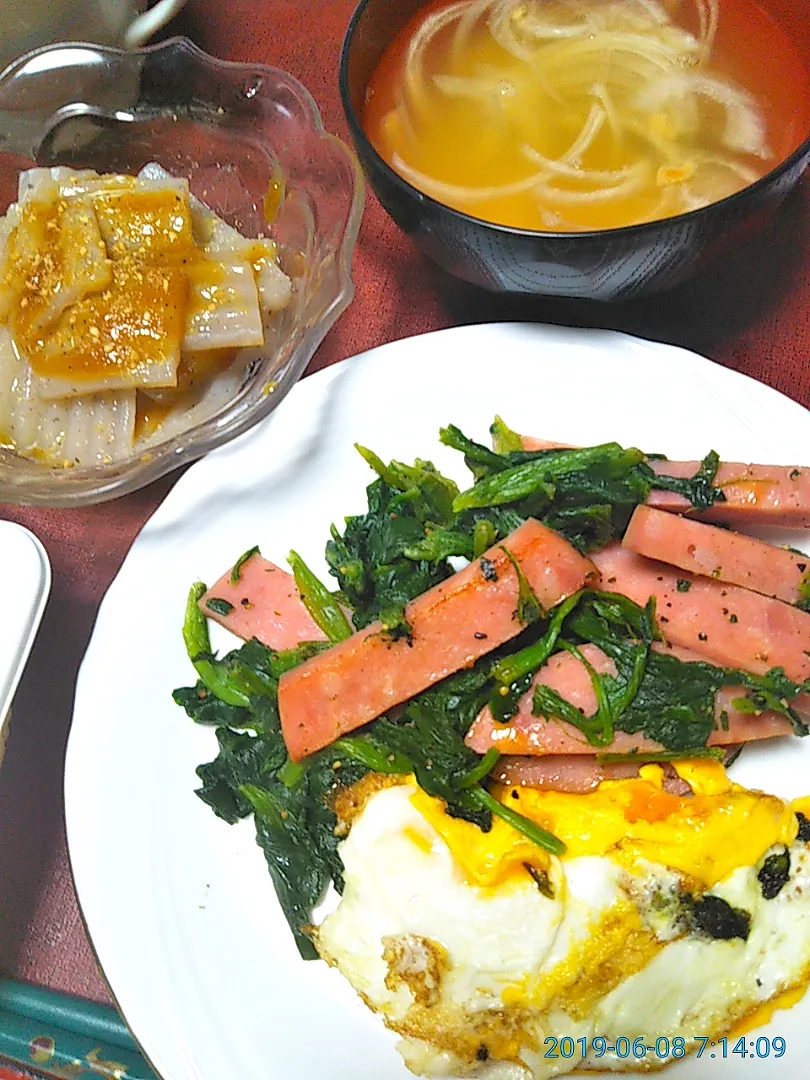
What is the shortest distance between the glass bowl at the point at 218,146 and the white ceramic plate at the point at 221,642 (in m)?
0.17

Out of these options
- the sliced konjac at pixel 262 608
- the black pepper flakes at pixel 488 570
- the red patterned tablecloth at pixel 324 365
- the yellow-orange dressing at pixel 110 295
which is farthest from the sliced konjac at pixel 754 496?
the yellow-orange dressing at pixel 110 295

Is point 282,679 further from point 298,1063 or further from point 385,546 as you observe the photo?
point 298,1063

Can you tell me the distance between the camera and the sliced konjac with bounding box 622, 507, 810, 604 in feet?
5.63

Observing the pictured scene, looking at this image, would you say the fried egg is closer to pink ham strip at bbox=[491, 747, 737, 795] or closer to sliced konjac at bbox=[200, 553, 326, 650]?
pink ham strip at bbox=[491, 747, 737, 795]

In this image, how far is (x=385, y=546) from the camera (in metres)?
1.88

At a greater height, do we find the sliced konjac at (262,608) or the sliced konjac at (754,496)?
the sliced konjac at (754,496)

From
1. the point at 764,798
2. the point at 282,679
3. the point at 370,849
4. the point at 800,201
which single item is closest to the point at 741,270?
the point at 800,201

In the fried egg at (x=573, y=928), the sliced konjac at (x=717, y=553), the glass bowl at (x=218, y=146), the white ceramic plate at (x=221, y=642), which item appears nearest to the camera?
the fried egg at (x=573, y=928)

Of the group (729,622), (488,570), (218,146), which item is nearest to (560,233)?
(488,570)

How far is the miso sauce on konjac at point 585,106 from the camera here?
1.83m

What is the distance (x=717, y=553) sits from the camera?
173cm

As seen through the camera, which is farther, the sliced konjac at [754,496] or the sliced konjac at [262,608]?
the sliced konjac at [262,608]
